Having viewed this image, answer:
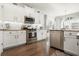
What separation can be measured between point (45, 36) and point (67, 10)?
3.40 feet

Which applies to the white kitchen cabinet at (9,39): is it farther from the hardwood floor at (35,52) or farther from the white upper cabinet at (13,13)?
the white upper cabinet at (13,13)

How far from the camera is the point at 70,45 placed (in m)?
1.82

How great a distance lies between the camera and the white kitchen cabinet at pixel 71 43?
1.68 meters

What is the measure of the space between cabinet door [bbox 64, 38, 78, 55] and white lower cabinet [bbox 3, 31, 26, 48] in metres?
1.46

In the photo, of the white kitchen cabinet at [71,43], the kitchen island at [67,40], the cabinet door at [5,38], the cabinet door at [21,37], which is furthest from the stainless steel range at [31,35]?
the white kitchen cabinet at [71,43]

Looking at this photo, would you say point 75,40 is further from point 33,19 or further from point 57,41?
point 33,19

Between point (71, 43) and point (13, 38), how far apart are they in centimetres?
163

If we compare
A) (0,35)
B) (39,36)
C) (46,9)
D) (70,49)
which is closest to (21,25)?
(39,36)

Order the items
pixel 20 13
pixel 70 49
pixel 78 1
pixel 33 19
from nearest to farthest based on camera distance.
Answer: pixel 78 1
pixel 70 49
pixel 33 19
pixel 20 13

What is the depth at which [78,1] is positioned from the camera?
161 centimetres

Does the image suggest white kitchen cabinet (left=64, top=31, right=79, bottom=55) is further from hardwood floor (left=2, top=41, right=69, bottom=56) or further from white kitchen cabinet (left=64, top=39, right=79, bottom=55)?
hardwood floor (left=2, top=41, right=69, bottom=56)

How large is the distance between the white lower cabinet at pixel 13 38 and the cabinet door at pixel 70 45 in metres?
1.46

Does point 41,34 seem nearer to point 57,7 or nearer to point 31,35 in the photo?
point 31,35

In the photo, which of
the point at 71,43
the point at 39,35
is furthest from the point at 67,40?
the point at 39,35
